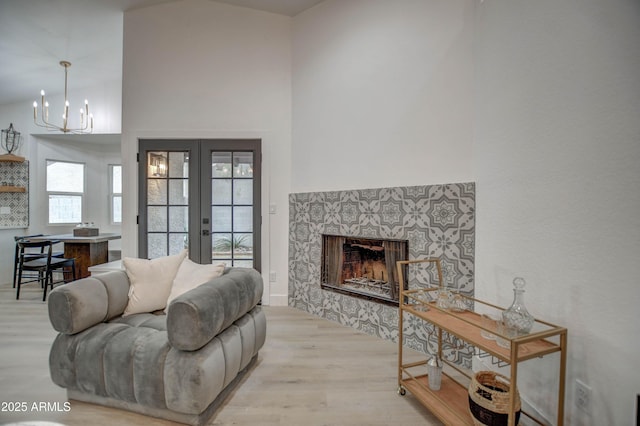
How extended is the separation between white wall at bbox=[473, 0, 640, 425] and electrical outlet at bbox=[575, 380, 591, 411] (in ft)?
0.07

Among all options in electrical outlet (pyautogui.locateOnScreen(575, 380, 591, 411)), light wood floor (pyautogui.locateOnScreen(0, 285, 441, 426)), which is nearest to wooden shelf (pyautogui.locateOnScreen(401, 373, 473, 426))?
light wood floor (pyautogui.locateOnScreen(0, 285, 441, 426))

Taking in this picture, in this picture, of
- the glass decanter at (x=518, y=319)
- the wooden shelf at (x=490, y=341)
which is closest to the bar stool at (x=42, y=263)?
the wooden shelf at (x=490, y=341)

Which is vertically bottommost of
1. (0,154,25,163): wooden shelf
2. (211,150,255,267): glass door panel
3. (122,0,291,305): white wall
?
(211,150,255,267): glass door panel

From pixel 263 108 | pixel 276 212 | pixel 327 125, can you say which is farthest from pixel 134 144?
pixel 327 125

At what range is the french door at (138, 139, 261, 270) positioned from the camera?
3586 millimetres

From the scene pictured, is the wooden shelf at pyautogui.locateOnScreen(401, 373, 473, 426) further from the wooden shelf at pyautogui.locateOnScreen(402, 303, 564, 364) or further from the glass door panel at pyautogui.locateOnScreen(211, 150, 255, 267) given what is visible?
the glass door panel at pyautogui.locateOnScreen(211, 150, 255, 267)

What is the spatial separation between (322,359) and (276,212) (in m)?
1.86

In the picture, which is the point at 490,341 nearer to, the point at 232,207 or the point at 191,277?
the point at 191,277

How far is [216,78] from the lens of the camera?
3613mm

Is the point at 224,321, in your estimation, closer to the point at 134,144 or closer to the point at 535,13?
the point at 535,13

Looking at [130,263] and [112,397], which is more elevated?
[130,263]

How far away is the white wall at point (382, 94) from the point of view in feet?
7.38

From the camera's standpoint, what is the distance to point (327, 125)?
10.6 feet

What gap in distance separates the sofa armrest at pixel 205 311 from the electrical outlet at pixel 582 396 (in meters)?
1.76
